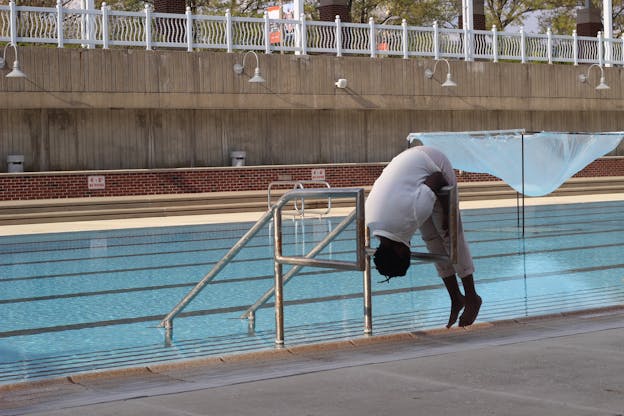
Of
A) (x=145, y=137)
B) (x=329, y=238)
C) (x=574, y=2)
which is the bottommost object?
(x=329, y=238)

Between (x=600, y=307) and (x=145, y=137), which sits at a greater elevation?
(x=145, y=137)

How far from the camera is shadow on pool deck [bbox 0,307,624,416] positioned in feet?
Result: 16.5

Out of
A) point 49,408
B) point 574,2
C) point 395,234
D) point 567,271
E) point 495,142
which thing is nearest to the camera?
point 49,408

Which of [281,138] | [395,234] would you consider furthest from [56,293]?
[281,138]

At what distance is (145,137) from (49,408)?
21662 mm

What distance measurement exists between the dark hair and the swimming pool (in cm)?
98

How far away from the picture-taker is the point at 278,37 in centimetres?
2870

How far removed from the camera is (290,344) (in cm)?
756

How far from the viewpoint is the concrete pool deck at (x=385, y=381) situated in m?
5.03

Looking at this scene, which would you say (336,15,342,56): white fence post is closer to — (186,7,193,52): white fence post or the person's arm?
(186,7,193,52): white fence post

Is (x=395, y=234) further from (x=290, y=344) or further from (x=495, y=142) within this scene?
(x=495, y=142)

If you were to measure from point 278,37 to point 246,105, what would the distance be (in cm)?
258

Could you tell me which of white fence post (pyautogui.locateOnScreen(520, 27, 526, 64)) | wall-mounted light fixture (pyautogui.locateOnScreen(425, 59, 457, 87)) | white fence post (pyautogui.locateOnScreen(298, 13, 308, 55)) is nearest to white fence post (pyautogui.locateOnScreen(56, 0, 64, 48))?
white fence post (pyautogui.locateOnScreen(298, 13, 308, 55))

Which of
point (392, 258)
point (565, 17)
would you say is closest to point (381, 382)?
point (392, 258)
